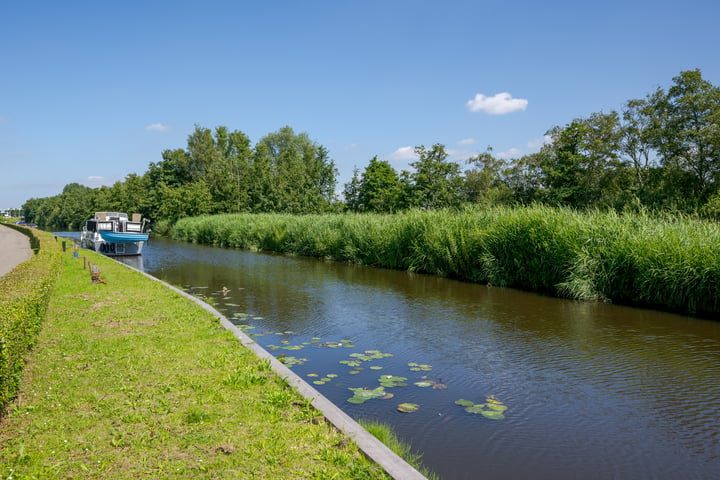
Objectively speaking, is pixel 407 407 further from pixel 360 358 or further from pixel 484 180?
pixel 484 180

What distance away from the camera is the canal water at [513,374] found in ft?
18.2

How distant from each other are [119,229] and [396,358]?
85.7 feet

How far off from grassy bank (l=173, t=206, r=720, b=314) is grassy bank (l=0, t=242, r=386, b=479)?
37.0 ft

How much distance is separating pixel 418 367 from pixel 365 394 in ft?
5.53

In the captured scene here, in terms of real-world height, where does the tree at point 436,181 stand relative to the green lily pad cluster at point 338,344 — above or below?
above

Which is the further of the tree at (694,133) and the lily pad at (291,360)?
the tree at (694,133)

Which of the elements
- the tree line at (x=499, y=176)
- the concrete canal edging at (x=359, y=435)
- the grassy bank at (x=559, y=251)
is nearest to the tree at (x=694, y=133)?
the tree line at (x=499, y=176)

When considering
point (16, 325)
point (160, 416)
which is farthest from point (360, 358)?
point (16, 325)

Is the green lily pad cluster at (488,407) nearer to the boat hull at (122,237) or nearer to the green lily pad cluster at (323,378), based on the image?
the green lily pad cluster at (323,378)

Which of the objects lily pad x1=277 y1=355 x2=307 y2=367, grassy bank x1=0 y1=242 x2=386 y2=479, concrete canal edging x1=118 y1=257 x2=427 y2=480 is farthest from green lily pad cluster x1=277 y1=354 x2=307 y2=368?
concrete canal edging x1=118 y1=257 x2=427 y2=480

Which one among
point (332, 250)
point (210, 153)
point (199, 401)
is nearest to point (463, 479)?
point (199, 401)

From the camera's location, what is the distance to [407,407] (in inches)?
260

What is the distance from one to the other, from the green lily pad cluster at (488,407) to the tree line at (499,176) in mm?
12240

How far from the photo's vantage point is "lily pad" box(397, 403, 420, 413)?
6.53 meters
